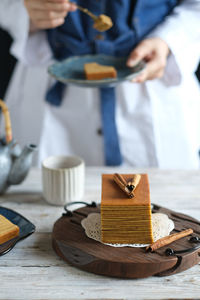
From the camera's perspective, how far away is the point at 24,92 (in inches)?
58.9

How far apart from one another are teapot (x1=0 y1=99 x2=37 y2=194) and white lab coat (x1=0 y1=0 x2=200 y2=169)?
1.36 feet

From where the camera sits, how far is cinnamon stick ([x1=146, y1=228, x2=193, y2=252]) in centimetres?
76

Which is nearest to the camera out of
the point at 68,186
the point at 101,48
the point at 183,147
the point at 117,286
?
the point at 117,286

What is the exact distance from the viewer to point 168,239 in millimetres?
773

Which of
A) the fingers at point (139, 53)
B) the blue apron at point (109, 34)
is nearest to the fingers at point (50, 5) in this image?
the blue apron at point (109, 34)

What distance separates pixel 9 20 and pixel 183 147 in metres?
0.78

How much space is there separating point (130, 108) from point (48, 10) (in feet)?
1.43

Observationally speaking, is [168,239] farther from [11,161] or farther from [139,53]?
[139,53]

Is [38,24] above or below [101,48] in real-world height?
above

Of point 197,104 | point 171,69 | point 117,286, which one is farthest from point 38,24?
point 117,286

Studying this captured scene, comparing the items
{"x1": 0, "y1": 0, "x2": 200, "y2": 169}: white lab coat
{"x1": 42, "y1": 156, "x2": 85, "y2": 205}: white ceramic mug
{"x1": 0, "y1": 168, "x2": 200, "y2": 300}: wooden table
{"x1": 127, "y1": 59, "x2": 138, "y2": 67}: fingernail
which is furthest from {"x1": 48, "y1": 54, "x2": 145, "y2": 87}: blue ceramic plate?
{"x1": 0, "y1": 168, "x2": 200, "y2": 300}: wooden table

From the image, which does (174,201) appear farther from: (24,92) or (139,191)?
(24,92)

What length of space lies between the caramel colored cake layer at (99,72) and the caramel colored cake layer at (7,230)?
50cm

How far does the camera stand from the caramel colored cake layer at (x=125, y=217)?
0.75 metres
